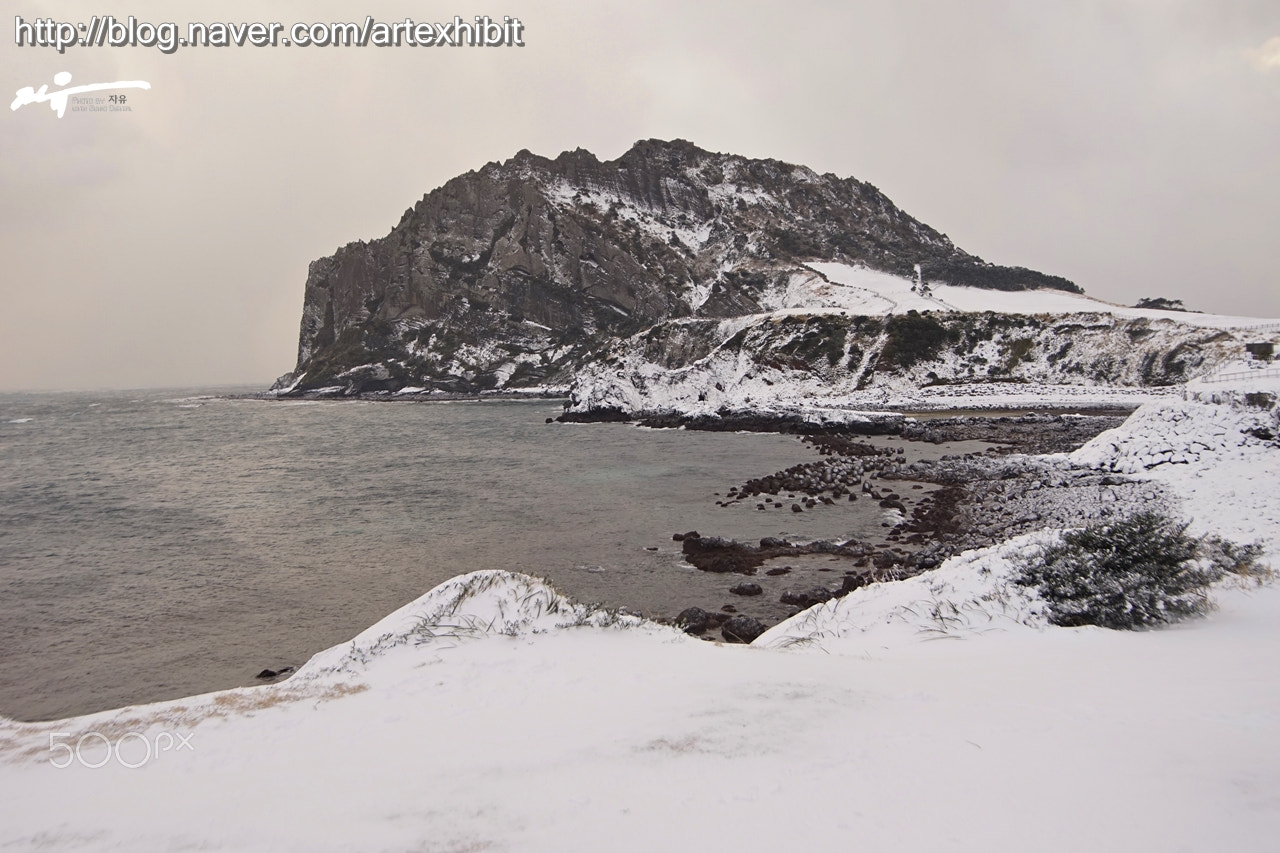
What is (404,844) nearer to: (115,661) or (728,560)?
(115,661)

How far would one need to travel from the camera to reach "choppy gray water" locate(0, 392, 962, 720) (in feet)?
36.5

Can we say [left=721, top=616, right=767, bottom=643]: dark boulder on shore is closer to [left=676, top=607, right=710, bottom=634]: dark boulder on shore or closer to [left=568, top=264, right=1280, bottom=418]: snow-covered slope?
[left=676, top=607, right=710, bottom=634]: dark boulder on shore

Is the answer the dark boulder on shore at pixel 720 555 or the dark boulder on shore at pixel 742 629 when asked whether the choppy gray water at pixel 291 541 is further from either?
the dark boulder on shore at pixel 742 629

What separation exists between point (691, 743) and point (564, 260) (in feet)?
478

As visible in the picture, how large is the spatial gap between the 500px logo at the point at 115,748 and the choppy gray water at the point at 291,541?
3.86 meters

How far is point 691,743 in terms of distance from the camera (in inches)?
203

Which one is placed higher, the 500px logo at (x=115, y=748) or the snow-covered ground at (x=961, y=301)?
the snow-covered ground at (x=961, y=301)

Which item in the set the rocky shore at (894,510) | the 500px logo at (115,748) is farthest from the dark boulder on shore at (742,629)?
the 500px logo at (115,748)

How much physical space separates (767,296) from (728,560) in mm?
115521

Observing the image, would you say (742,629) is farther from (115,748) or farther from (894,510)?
(894,510)

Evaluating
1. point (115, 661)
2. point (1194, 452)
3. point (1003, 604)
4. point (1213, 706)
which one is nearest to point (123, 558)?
point (115, 661)

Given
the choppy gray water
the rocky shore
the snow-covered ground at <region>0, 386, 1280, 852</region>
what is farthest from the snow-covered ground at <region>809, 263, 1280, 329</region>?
the snow-covered ground at <region>0, 386, 1280, 852</region>

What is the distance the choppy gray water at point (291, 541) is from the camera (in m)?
11.1

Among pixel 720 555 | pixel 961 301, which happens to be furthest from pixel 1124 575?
pixel 961 301
